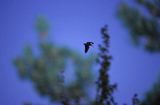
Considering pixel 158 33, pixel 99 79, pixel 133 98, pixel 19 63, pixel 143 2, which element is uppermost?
pixel 143 2

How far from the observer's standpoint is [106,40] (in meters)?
3.31

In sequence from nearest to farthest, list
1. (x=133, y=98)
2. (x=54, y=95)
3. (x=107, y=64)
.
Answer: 1. (x=133, y=98)
2. (x=107, y=64)
3. (x=54, y=95)

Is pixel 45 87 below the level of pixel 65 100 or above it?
above

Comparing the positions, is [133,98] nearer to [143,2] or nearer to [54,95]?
[54,95]

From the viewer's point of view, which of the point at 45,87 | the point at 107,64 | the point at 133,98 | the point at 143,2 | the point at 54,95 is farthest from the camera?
the point at 143,2

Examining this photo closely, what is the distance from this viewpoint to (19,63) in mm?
5699

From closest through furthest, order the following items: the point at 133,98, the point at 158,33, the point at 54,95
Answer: the point at 133,98, the point at 54,95, the point at 158,33

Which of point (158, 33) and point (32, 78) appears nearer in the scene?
point (32, 78)

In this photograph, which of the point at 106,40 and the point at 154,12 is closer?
the point at 106,40

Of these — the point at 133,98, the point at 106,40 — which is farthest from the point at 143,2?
the point at 133,98

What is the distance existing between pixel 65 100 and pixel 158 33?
2.98 meters

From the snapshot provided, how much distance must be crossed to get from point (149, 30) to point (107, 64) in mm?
2859

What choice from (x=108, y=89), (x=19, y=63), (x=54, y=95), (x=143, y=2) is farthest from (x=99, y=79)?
(x=143, y=2)

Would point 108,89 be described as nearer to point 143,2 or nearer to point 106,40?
point 106,40
